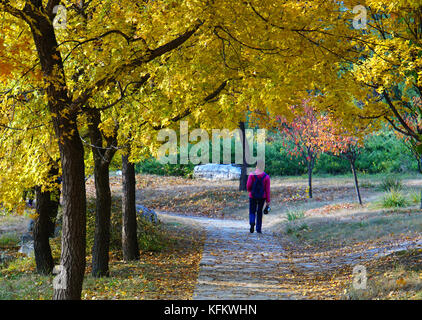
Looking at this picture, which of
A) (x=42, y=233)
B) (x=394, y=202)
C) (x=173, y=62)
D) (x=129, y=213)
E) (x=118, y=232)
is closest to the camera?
(x=173, y=62)

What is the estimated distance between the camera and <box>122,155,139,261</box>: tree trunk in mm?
10781

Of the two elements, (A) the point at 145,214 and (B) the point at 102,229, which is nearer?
(B) the point at 102,229

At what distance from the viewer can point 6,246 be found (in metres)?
15.5

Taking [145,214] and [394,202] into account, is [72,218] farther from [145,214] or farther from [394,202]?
[394,202]

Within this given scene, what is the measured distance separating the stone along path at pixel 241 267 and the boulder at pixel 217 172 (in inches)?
502

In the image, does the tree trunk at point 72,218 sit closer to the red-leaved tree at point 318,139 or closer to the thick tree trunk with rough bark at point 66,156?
the thick tree trunk with rough bark at point 66,156

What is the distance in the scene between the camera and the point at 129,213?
10.9m

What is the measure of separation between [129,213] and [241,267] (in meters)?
2.85

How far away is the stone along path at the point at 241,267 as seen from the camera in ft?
24.6

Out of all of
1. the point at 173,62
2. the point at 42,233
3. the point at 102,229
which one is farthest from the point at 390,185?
the point at 173,62

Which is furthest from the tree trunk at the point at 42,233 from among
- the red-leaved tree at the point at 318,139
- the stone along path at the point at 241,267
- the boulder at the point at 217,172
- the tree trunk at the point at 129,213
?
the boulder at the point at 217,172

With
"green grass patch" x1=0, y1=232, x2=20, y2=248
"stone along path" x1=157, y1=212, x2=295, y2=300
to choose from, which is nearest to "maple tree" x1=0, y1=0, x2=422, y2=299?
"stone along path" x1=157, y1=212, x2=295, y2=300

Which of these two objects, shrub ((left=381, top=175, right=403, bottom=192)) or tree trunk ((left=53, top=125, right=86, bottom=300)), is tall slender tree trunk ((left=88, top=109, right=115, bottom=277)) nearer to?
tree trunk ((left=53, top=125, right=86, bottom=300))
